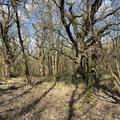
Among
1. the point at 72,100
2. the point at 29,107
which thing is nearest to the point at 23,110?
the point at 29,107

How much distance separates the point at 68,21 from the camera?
57.7 feet

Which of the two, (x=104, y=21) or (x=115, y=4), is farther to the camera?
(x=104, y=21)

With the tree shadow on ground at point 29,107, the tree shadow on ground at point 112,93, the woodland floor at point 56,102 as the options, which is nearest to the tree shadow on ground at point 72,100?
the woodland floor at point 56,102

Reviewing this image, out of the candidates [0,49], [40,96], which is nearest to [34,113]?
[40,96]

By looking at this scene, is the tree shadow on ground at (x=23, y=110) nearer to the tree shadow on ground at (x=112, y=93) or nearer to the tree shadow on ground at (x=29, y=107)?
the tree shadow on ground at (x=29, y=107)

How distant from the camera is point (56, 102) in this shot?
15.2m

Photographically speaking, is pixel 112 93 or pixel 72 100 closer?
pixel 72 100

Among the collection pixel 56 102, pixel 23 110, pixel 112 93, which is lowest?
pixel 23 110

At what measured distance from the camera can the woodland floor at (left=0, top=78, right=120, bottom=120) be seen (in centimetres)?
1321

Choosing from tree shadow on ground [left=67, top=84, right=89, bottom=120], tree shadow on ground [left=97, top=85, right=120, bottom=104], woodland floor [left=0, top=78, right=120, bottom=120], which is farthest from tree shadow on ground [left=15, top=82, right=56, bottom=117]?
tree shadow on ground [left=97, top=85, right=120, bottom=104]

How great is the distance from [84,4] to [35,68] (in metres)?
42.0

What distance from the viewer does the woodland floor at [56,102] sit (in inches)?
520

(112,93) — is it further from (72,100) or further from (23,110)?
(23,110)

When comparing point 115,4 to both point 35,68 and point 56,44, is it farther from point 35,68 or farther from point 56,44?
point 35,68
